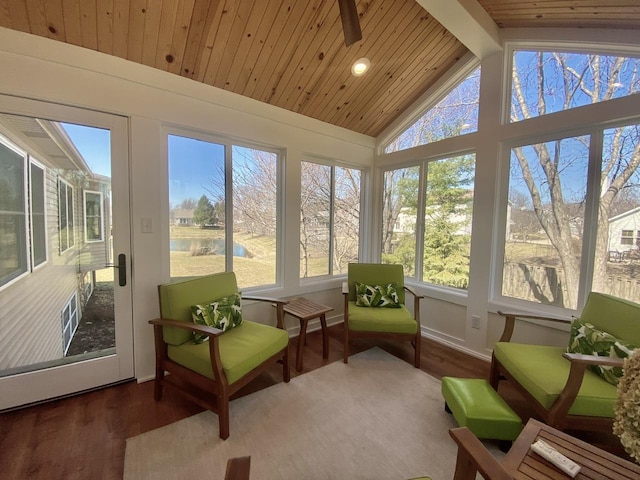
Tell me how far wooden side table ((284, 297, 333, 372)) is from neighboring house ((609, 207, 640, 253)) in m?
2.38

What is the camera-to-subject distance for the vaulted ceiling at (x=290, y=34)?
6.01 ft

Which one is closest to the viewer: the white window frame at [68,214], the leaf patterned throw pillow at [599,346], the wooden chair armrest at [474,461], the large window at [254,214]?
the wooden chair armrest at [474,461]

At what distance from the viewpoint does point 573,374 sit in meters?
1.48

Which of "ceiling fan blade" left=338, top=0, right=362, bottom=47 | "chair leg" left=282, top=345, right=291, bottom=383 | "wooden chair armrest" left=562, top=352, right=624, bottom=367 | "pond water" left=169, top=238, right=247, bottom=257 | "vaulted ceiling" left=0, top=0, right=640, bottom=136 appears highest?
"vaulted ceiling" left=0, top=0, right=640, bottom=136

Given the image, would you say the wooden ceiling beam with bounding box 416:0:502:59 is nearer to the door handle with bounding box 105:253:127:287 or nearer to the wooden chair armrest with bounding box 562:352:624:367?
the wooden chair armrest with bounding box 562:352:624:367

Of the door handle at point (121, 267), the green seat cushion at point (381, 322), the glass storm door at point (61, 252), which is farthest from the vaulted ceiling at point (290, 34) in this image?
the green seat cushion at point (381, 322)

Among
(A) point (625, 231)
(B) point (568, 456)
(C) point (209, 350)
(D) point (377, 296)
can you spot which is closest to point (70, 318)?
(C) point (209, 350)

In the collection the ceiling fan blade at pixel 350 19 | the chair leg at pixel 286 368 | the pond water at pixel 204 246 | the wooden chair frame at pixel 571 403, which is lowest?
the chair leg at pixel 286 368

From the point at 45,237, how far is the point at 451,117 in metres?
3.91

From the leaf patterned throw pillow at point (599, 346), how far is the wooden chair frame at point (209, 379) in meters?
2.05

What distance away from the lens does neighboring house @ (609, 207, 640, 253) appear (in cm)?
207

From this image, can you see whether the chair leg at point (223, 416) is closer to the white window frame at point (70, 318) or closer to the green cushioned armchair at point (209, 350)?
the green cushioned armchair at point (209, 350)

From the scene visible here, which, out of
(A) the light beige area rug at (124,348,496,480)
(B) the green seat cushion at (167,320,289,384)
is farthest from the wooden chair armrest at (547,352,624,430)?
(B) the green seat cushion at (167,320,289,384)

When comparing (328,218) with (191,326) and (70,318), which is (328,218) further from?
(70,318)
